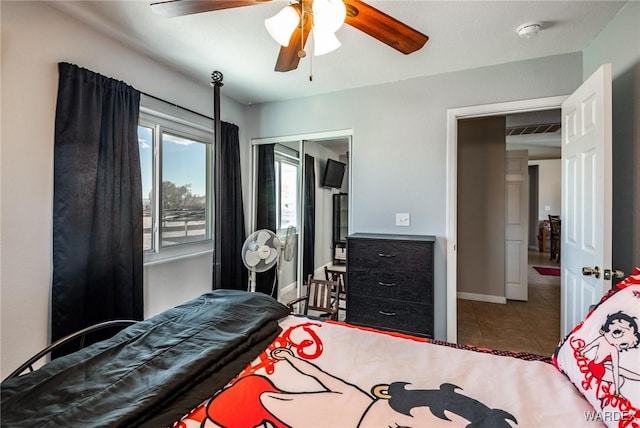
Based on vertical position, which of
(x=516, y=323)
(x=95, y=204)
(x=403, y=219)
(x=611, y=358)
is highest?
(x=95, y=204)

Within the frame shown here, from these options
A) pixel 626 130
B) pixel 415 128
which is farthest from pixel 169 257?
pixel 626 130

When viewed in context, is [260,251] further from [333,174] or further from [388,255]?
[333,174]

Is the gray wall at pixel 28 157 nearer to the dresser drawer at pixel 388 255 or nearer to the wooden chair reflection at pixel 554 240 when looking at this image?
the dresser drawer at pixel 388 255

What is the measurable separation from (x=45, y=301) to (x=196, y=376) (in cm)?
148

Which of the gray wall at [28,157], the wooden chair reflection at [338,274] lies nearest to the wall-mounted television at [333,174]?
the wooden chair reflection at [338,274]

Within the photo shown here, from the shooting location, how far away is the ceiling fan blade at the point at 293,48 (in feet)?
4.67

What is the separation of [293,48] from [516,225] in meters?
3.96

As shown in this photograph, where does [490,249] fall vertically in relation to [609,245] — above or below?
below

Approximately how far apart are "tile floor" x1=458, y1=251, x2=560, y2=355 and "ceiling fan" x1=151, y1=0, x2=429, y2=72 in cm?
263

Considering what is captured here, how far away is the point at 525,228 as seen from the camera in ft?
13.2

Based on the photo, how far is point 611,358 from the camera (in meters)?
0.88

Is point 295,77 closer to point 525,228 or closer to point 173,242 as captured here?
point 173,242

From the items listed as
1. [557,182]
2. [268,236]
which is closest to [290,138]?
[268,236]

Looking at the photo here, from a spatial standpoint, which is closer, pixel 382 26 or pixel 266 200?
pixel 382 26
